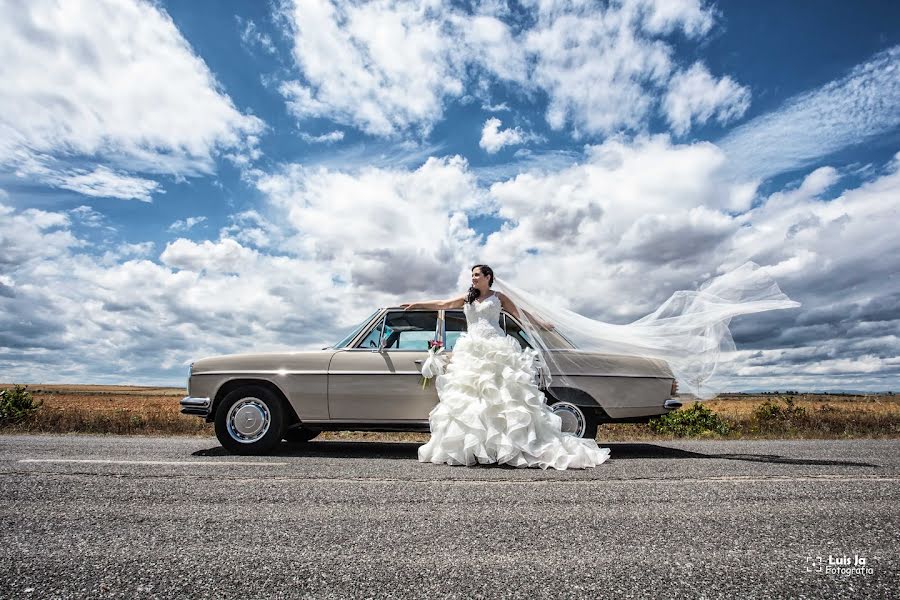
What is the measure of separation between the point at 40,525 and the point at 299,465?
2362 millimetres

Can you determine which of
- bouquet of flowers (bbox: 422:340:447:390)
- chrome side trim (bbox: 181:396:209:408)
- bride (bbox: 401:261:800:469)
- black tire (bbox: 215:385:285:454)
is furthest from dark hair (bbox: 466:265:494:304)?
chrome side trim (bbox: 181:396:209:408)

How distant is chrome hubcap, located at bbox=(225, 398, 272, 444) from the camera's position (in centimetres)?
641

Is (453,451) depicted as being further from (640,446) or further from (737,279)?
(737,279)

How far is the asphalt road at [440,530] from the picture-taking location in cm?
227

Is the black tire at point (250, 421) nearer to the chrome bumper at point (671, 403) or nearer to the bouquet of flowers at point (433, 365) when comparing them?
the bouquet of flowers at point (433, 365)

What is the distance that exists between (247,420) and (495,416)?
2857 mm

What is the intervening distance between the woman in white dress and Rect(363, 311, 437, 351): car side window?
2.10 ft

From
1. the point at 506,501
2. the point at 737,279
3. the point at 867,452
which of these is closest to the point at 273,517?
the point at 506,501

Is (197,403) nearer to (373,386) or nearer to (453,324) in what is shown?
(373,386)

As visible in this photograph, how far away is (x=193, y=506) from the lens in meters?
3.55

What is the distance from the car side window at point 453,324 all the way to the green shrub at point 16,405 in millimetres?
9650

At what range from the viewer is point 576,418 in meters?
6.59

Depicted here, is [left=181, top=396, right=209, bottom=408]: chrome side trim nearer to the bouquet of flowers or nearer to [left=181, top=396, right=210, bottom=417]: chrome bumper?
[left=181, top=396, right=210, bottom=417]: chrome bumper

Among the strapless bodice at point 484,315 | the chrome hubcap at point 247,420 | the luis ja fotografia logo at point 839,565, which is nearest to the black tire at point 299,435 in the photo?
the chrome hubcap at point 247,420
